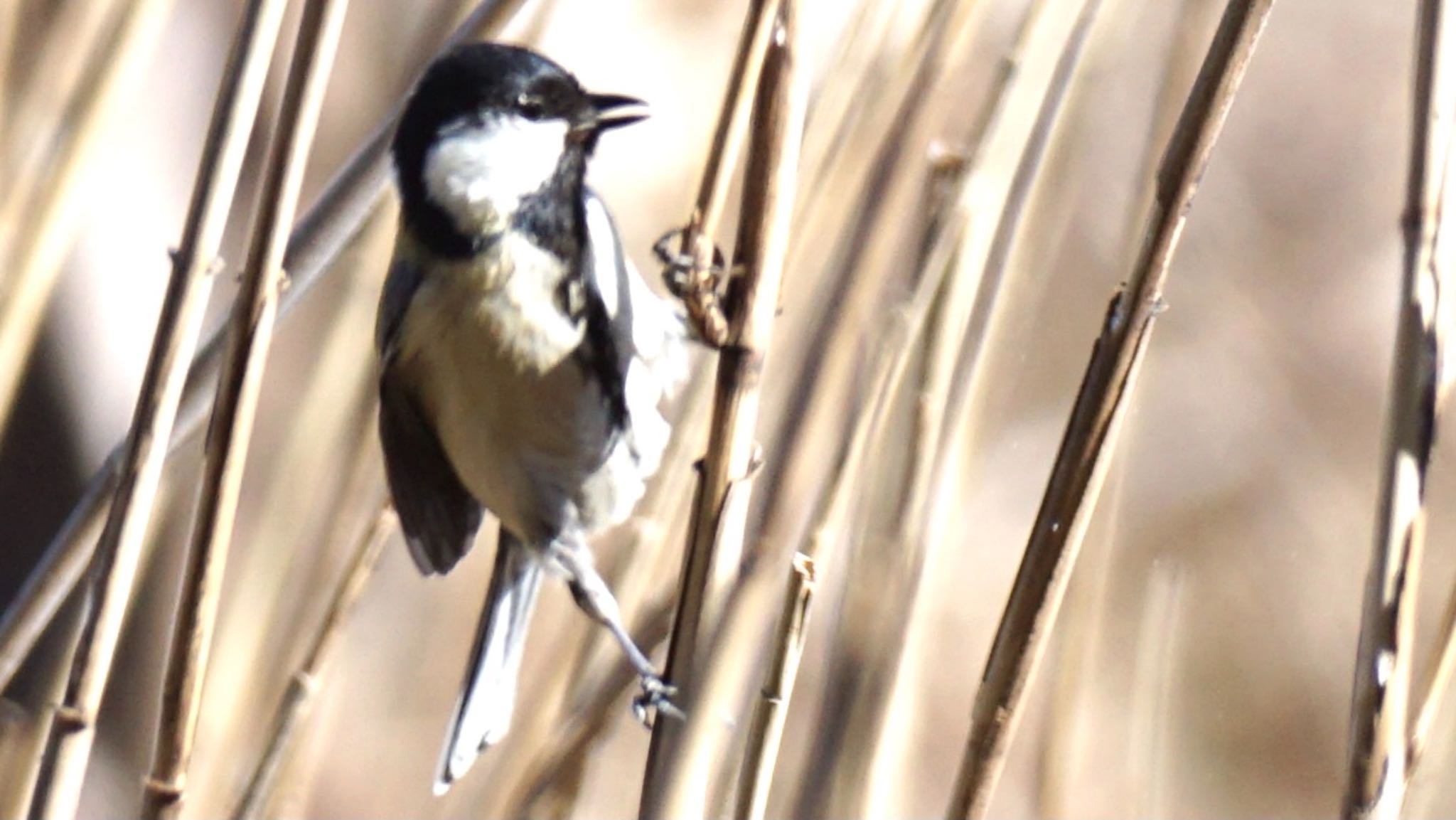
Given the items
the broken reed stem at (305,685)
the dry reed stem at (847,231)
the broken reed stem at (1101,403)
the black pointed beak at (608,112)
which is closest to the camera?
the broken reed stem at (1101,403)

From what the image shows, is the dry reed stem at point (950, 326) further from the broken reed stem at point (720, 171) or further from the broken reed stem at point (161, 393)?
the broken reed stem at point (161, 393)

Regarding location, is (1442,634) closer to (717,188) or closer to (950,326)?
(950,326)

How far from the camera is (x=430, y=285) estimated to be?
1.22m

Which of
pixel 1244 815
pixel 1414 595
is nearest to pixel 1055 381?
pixel 1244 815

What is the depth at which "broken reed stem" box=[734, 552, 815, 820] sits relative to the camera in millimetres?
704

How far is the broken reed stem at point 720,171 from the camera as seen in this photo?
0.78 m

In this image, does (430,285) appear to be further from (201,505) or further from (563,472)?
(201,505)

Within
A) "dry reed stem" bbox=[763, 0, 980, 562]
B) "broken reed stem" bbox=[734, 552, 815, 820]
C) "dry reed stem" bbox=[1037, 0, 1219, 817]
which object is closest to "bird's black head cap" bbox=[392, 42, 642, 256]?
"dry reed stem" bbox=[763, 0, 980, 562]

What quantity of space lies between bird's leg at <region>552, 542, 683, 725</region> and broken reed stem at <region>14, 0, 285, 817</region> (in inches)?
11.6

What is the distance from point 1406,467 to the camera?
776 mm

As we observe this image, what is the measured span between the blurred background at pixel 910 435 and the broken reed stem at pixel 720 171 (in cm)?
13

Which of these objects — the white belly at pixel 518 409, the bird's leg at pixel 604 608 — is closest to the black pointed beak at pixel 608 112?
the white belly at pixel 518 409

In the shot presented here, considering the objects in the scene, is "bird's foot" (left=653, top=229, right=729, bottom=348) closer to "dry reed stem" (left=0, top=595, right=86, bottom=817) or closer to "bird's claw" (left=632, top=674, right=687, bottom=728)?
"bird's claw" (left=632, top=674, right=687, bottom=728)

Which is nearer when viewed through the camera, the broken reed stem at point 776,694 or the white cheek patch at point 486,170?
the broken reed stem at point 776,694
